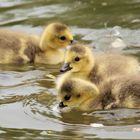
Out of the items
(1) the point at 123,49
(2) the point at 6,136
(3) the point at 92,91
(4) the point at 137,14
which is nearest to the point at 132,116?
(3) the point at 92,91

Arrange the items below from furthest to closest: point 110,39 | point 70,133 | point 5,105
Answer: point 110,39
point 5,105
point 70,133

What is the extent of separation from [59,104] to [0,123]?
421mm

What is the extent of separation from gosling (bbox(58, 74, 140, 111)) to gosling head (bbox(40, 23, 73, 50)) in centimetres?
139

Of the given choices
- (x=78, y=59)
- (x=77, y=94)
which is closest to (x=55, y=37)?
(x=78, y=59)

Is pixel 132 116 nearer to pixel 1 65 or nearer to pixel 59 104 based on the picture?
pixel 59 104

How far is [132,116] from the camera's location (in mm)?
4234

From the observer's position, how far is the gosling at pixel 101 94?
14.3 ft

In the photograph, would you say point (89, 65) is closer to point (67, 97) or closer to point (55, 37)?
point (67, 97)

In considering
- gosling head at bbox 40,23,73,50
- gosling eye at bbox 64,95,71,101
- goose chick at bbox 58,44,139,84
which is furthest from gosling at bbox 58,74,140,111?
gosling head at bbox 40,23,73,50

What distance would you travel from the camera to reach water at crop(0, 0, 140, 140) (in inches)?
158

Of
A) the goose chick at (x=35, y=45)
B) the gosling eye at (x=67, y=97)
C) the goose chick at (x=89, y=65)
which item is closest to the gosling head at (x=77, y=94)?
the gosling eye at (x=67, y=97)

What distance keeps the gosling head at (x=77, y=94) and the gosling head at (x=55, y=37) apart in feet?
4.57

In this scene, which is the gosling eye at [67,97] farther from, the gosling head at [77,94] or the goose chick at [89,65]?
the goose chick at [89,65]

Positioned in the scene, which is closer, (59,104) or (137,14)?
(59,104)
